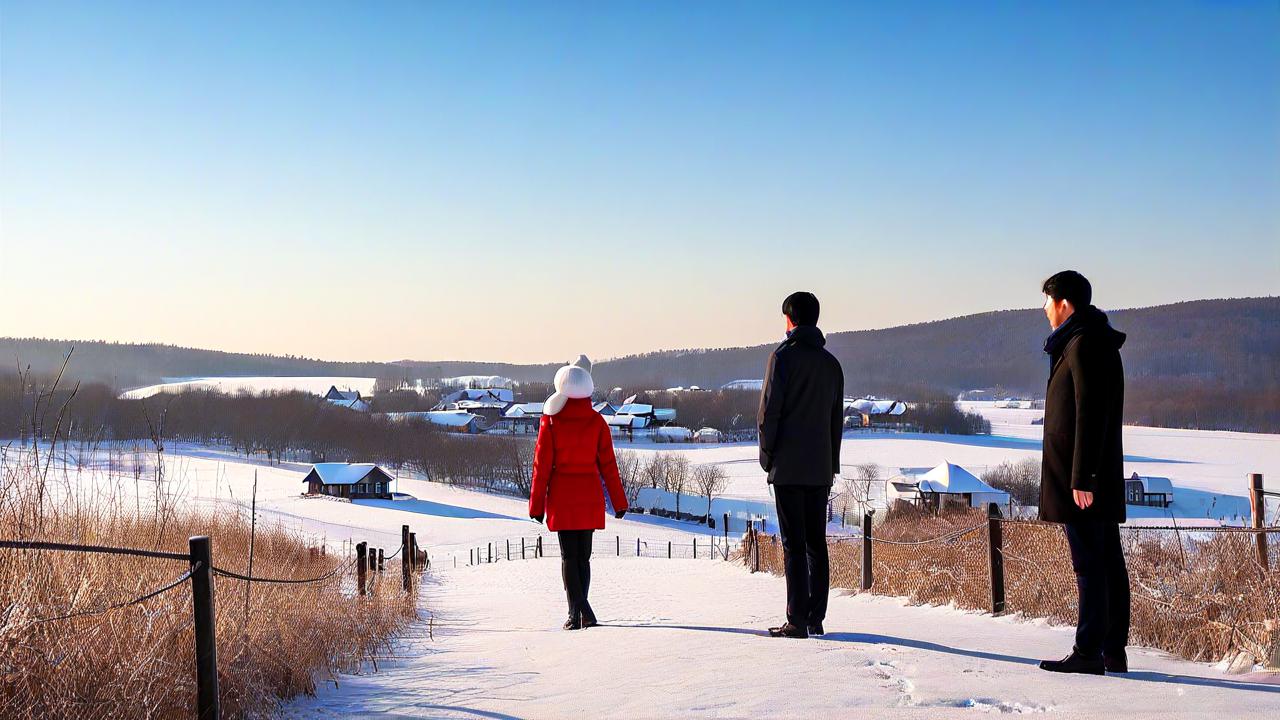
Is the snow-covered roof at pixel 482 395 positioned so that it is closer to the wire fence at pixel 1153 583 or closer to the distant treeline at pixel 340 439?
the distant treeline at pixel 340 439

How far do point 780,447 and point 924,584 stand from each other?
357 centimetres

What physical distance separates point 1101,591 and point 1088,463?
64 centimetres

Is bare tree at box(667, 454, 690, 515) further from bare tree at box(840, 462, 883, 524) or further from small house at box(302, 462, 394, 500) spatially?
small house at box(302, 462, 394, 500)

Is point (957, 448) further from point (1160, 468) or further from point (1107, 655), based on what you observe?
point (1107, 655)

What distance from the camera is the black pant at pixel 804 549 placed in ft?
17.6

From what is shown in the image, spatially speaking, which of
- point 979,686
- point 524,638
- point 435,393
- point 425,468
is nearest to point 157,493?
point 524,638

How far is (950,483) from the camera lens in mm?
47188

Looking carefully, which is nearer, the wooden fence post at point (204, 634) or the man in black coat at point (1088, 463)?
the wooden fence post at point (204, 634)

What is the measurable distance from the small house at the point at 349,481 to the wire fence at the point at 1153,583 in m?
50.9

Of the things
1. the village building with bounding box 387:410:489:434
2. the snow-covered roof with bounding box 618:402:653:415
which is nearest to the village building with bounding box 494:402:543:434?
the village building with bounding box 387:410:489:434

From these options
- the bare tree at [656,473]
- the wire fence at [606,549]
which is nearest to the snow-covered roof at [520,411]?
the bare tree at [656,473]

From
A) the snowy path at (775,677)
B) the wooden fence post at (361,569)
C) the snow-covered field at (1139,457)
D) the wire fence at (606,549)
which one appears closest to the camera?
the snowy path at (775,677)

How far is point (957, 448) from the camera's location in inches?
3310

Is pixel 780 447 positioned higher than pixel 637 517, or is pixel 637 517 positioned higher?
pixel 780 447
